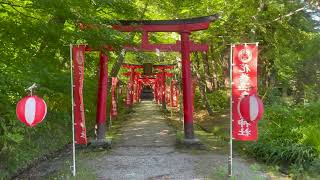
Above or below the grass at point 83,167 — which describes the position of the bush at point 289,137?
above

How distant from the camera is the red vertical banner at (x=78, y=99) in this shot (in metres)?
9.70

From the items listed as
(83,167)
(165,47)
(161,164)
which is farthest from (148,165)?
(165,47)

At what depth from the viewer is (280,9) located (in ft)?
54.3

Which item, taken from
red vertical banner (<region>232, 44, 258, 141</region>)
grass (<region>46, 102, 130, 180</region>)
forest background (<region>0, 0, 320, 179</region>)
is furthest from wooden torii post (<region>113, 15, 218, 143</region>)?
red vertical banner (<region>232, 44, 258, 141</region>)

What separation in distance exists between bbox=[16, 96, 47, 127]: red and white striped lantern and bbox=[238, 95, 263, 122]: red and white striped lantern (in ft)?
13.1

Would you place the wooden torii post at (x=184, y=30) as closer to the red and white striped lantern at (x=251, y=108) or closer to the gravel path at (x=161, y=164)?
the gravel path at (x=161, y=164)

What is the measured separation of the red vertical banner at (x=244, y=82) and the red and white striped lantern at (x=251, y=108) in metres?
0.64

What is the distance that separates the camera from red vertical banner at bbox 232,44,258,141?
891 cm

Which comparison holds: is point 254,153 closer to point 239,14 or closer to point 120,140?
point 120,140

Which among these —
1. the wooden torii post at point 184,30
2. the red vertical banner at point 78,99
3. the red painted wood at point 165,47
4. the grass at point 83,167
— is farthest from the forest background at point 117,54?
the grass at point 83,167

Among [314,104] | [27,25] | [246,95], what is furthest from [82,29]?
[314,104]

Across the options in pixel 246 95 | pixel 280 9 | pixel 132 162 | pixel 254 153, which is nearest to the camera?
pixel 246 95

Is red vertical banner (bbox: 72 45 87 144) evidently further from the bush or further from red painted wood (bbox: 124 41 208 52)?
the bush

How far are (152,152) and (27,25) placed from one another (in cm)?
547
